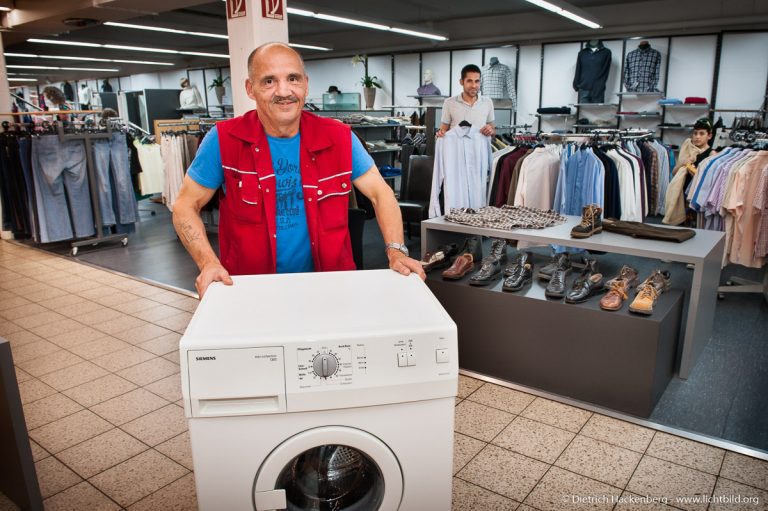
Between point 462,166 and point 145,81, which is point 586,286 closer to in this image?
point 462,166

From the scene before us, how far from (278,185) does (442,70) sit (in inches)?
457

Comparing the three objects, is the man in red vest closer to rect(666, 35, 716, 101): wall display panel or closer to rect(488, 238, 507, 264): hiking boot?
rect(488, 238, 507, 264): hiking boot

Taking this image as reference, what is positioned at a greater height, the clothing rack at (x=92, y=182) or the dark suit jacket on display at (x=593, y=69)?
the dark suit jacket on display at (x=593, y=69)

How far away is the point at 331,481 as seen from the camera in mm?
1607

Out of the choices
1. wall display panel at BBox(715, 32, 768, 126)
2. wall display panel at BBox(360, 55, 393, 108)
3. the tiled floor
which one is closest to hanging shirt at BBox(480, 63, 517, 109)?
wall display panel at BBox(360, 55, 393, 108)

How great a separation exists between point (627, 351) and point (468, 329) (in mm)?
875

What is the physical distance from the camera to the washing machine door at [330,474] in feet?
4.41

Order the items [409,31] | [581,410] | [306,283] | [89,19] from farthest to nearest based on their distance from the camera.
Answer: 1. [409,31]
2. [89,19]
3. [581,410]
4. [306,283]

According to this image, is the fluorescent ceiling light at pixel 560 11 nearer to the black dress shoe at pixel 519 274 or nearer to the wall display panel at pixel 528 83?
the wall display panel at pixel 528 83

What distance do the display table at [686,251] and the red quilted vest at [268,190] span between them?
145 centimetres

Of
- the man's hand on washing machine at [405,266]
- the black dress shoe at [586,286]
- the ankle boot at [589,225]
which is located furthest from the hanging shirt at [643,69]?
the man's hand on washing machine at [405,266]

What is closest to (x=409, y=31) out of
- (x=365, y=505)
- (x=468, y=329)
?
(x=468, y=329)

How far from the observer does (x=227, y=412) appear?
4.20 ft

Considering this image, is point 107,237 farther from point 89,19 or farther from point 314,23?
point 314,23
